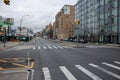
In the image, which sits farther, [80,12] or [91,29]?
[80,12]

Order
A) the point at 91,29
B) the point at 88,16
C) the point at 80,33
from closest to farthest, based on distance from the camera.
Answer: the point at 91,29 → the point at 88,16 → the point at 80,33

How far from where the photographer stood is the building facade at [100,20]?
7831cm

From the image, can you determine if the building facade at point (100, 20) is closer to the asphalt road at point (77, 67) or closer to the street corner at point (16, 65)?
the asphalt road at point (77, 67)

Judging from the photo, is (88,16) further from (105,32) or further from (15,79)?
(15,79)

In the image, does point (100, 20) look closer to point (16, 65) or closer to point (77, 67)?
point (16, 65)

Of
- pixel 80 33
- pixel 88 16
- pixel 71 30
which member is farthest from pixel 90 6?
pixel 71 30

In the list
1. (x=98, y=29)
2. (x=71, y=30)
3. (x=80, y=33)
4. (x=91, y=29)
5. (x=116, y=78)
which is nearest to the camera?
(x=116, y=78)

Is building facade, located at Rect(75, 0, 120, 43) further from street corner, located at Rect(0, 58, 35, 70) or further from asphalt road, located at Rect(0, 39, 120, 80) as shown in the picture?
street corner, located at Rect(0, 58, 35, 70)

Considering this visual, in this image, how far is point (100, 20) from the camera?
306 feet

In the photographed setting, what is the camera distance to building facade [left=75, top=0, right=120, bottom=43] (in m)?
78.3

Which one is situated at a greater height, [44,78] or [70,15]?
[70,15]

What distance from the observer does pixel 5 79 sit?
36.5 ft

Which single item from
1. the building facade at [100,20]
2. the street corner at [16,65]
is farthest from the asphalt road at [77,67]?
the building facade at [100,20]

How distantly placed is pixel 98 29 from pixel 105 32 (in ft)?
25.4
